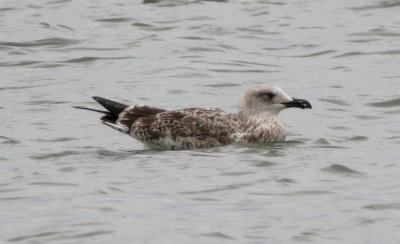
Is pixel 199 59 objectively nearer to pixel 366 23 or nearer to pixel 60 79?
pixel 60 79

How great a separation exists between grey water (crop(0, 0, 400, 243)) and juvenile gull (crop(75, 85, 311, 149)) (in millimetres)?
181

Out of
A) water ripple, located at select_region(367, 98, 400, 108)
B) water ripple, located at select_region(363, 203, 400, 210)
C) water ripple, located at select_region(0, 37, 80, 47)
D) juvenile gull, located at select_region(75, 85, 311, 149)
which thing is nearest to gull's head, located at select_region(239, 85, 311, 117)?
juvenile gull, located at select_region(75, 85, 311, 149)

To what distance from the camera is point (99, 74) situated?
58.0 ft

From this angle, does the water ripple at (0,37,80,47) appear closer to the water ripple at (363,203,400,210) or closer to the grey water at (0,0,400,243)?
the grey water at (0,0,400,243)

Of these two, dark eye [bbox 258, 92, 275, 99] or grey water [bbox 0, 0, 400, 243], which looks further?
dark eye [bbox 258, 92, 275, 99]

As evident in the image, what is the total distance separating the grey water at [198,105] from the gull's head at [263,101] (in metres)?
0.47

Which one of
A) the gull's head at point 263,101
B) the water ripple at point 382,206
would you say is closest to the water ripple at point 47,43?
the gull's head at point 263,101

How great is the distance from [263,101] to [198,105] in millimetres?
2824

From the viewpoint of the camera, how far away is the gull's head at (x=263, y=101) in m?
12.7

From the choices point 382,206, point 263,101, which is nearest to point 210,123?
point 263,101

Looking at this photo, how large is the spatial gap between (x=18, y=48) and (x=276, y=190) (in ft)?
33.6

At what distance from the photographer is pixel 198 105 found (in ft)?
50.6

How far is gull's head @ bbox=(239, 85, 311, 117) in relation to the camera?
12664 mm

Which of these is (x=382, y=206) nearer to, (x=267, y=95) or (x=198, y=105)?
(x=267, y=95)
